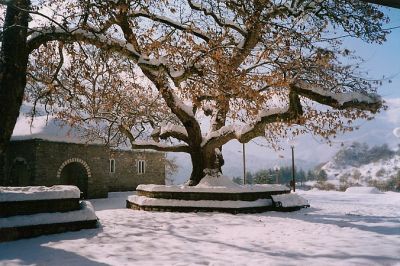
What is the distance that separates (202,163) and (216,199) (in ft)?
7.25

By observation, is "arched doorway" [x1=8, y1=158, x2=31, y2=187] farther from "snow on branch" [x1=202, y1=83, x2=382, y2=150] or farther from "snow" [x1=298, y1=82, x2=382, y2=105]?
"snow" [x1=298, y1=82, x2=382, y2=105]

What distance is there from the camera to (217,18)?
11969mm

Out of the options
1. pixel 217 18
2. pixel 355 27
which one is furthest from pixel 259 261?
pixel 217 18

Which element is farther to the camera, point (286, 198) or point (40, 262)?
point (286, 198)

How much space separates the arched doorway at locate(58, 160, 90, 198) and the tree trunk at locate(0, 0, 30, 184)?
14009 mm

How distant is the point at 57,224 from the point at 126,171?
71.2 feet

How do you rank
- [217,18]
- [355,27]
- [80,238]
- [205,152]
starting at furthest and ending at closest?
[205,152], [217,18], [355,27], [80,238]

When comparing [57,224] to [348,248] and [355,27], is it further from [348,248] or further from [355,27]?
[355,27]

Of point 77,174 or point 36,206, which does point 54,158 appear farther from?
point 36,206

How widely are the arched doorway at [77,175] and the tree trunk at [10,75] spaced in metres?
14.0

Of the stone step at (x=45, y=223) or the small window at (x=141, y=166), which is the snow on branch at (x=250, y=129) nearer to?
the stone step at (x=45, y=223)

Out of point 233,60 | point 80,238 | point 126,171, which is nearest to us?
point 80,238

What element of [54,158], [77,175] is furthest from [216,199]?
[77,175]

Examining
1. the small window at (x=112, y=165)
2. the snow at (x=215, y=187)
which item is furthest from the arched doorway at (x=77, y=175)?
the snow at (x=215, y=187)
